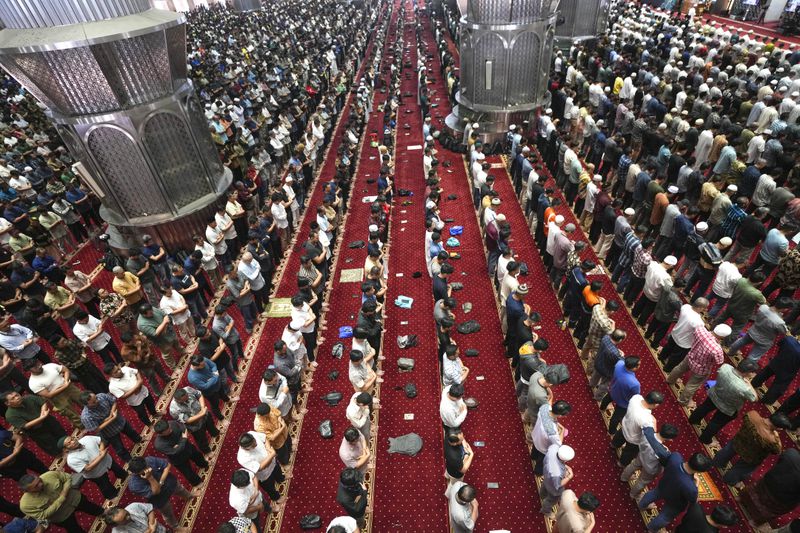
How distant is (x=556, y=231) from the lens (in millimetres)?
7590

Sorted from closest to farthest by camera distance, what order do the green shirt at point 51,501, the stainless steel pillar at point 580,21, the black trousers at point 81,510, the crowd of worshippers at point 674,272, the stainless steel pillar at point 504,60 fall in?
the green shirt at point 51,501 → the crowd of worshippers at point 674,272 → the black trousers at point 81,510 → the stainless steel pillar at point 504,60 → the stainless steel pillar at point 580,21

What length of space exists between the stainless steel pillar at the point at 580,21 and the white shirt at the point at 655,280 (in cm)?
1992

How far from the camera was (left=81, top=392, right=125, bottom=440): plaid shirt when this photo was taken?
4.99 meters

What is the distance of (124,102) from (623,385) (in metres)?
9.87

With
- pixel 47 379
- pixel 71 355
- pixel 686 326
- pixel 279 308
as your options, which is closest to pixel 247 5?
pixel 279 308

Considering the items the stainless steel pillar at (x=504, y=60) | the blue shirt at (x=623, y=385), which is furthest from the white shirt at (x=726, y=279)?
the stainless steel pillar at (x=504, y=60)

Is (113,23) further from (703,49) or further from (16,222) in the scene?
(703,49)

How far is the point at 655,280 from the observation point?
630 cm

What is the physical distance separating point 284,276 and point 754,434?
26.5 ft

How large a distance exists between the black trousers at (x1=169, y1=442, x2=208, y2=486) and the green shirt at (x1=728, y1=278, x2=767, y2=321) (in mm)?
7415

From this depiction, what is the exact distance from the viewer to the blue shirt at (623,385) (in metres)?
4.85

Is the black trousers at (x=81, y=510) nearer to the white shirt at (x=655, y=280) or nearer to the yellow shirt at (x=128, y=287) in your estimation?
the yellow shirt at (x=128, y=287)

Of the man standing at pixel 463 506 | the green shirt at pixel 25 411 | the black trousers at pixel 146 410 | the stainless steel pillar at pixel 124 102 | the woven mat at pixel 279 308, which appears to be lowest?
→ the woven mat at pixel 279 308

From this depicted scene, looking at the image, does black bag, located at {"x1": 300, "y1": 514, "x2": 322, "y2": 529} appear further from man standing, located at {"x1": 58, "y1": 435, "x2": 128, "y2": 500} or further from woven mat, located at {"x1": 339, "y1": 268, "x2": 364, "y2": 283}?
woven mat, located at {"x1": 339, "y1": 268, "x2": 364, "y2": 283}
